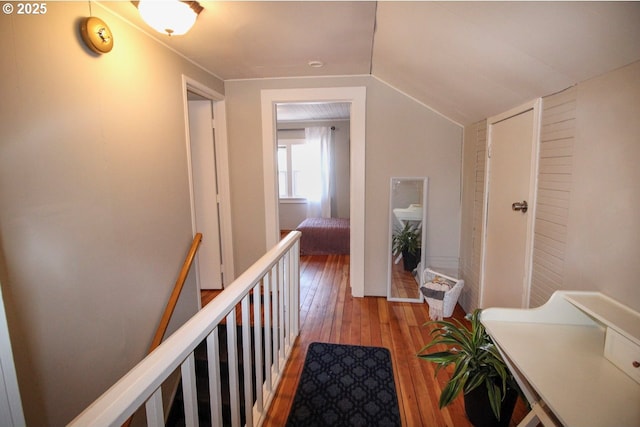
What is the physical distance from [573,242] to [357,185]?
6.08 ft

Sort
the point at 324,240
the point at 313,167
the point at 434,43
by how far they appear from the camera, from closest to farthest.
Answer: the point at 434,43 → the point at 324,240 → the point at 313,167

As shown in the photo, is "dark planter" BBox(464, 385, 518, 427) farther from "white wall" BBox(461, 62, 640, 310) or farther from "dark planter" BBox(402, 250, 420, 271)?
"dark planter" BBox(402, 250, 420, 271)

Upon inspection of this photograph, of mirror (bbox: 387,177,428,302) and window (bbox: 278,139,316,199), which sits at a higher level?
window (bbox: 278,139,316,199)

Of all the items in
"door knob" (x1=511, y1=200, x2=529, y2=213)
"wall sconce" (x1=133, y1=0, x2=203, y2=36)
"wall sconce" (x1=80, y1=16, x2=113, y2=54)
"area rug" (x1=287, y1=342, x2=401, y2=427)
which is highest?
"wall sconce" (x1=133, y1=0, x2=203, y2=36)

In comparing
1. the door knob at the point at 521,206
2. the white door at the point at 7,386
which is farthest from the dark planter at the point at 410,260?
the white door at the point at 7,386

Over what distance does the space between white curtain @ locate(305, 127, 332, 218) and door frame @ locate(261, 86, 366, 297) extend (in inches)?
122

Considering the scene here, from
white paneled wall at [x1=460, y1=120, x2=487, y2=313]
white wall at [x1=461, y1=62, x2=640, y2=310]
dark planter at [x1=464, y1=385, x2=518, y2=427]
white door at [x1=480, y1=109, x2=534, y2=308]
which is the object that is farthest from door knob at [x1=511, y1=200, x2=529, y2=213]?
dark planter at [x1=464, y1=385, x2=518, y2=427]

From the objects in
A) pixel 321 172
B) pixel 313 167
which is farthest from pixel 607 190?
pixel 313 167

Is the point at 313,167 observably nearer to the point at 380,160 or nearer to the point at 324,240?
the point at 324,240

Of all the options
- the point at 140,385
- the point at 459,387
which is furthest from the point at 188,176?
the point at 459,387

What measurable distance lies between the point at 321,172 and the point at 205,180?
11.1ft

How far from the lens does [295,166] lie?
258 inches

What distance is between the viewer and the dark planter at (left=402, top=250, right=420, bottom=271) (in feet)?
9.98

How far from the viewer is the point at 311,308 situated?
115 inches
